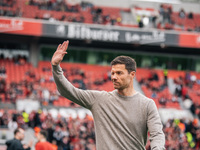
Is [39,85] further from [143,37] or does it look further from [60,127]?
[143,37]

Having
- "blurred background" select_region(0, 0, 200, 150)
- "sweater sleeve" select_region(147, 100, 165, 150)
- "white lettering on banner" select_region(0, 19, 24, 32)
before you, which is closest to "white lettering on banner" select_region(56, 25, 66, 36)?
"blurred background" select_region(0, 0, 200, 150)

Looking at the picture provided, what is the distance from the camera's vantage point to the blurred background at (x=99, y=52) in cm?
1953

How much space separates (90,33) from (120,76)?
22909mm

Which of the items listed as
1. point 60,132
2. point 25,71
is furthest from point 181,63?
point 60,132

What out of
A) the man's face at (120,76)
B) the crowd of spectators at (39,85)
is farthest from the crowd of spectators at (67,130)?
the man's face at (120,76)

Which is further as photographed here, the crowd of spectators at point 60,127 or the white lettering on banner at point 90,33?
the white lettering on banner at point 90,33

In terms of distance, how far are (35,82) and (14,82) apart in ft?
3.77

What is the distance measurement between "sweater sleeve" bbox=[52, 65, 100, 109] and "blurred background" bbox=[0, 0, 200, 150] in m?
12.9

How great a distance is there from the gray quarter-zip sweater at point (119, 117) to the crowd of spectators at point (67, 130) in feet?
34.9

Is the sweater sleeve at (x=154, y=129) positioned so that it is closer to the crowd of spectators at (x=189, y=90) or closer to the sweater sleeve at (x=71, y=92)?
the sweater sleeve at (x=71, y=92)

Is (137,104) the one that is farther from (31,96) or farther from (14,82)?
(14,82)

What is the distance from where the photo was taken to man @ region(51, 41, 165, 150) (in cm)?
312

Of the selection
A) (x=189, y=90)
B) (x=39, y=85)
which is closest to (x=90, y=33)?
(x=39, y=85)

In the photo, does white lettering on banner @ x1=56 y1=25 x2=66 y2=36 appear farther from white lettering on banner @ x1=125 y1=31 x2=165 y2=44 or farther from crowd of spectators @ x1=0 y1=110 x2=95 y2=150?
crowd of spectators @ x1=0 y1=110 x2=95 y2=150
